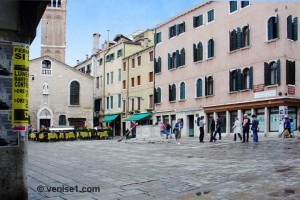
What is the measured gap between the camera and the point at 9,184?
5.60 m

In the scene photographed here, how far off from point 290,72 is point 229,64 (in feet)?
19.1

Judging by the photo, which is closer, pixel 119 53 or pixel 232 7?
pixel 232 7

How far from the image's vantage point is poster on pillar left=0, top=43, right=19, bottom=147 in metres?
5.57

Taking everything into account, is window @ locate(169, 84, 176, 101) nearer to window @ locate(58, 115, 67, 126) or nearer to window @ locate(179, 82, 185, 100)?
window @ locate(179, 82, 185, 100)

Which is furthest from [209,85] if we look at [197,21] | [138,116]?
[138,116]

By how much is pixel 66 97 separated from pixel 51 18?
94.3 ft

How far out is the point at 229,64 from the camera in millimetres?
31062

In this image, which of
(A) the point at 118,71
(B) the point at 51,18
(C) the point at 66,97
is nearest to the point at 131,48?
(A) the point at 118,71

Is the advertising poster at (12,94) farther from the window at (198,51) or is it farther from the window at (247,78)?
the window at (198,51)

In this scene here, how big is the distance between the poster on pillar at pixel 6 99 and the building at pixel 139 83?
3700cm

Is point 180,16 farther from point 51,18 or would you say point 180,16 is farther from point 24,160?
point 51,18

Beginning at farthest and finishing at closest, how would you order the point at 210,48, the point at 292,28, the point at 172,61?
1. the point at 172,61
2. the point at 210,48
3. the point at 292,28

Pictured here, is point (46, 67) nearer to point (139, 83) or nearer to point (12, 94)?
point (139, 83)

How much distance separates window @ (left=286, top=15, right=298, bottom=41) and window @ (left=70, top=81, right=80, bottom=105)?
32.4 meters
